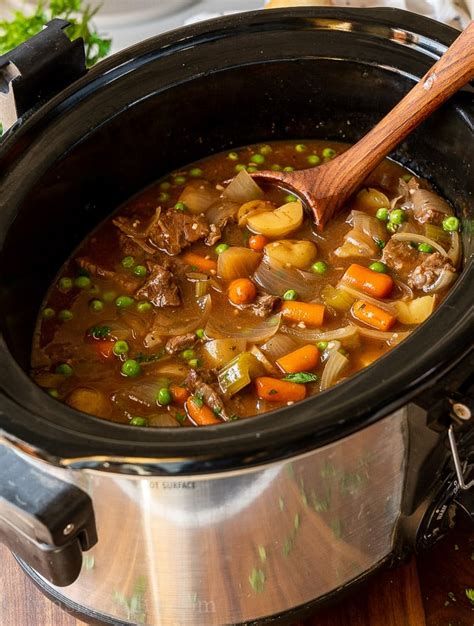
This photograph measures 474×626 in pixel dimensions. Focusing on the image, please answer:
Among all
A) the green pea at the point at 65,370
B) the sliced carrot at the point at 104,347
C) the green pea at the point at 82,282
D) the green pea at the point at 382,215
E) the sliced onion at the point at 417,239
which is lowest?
the green pea at the point at 65,370

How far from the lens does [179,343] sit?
257 centimetres

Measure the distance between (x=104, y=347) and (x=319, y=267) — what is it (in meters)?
0.67

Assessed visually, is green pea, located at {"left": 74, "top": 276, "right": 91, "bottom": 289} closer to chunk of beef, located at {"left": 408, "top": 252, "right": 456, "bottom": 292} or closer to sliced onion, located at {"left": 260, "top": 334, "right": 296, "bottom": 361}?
sliced onion, located at {"left": 260, "top": 334, "right": 296, "bottom": 361}

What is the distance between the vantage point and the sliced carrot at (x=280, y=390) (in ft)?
7.92

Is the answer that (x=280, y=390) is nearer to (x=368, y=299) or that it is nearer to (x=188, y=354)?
(x=188, y=354)

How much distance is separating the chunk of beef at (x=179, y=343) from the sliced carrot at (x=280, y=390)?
261mm

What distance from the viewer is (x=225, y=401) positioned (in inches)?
95.3

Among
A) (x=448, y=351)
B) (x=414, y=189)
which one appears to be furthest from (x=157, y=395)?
(x=414, y=189)

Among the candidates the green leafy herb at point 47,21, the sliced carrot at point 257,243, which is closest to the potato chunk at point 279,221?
the sliced carrot at point 257,243

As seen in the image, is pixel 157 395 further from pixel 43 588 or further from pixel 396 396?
pixel 396 396

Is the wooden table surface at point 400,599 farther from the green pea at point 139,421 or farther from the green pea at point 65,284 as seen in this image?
the green pea at point 65,284

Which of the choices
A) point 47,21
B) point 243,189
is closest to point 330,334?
point 243,189

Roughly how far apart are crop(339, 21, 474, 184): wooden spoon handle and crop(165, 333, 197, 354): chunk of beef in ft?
2.33

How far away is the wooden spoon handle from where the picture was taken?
8.32ft
